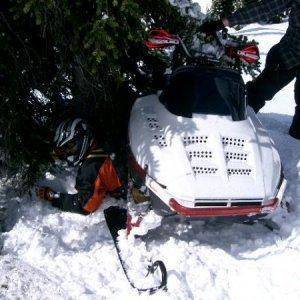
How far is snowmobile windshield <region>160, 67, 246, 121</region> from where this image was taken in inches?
178

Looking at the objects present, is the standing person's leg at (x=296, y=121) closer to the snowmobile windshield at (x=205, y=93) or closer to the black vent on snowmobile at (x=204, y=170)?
the snowmobile windshield at (x=205, y=93)

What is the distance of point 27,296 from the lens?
135 inches

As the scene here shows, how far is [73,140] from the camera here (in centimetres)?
452

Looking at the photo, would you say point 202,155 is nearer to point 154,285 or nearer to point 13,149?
point 154,285

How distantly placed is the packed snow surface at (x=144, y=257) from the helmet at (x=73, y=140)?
0.62 metres

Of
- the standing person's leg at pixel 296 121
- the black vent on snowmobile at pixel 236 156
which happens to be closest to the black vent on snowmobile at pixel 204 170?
the black vent on snowmobile at pixel 236 156

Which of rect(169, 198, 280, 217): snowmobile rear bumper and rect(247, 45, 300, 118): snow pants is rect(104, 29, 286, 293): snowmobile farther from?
rect(247, 45, 300, 118): snow pants

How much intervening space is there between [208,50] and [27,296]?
330 centimetres

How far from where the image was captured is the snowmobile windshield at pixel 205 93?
4.53 meters

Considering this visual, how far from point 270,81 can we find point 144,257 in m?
3.17

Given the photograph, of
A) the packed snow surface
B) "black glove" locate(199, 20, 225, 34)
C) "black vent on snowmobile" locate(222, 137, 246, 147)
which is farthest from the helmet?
"black glove" locate(199, 20, 225, 34)

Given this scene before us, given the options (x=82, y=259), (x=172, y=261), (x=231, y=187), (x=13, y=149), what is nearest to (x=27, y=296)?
(x=82, y=259)

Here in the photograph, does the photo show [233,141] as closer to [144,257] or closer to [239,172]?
[239,172]

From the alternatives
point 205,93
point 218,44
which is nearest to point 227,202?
point 205,93
